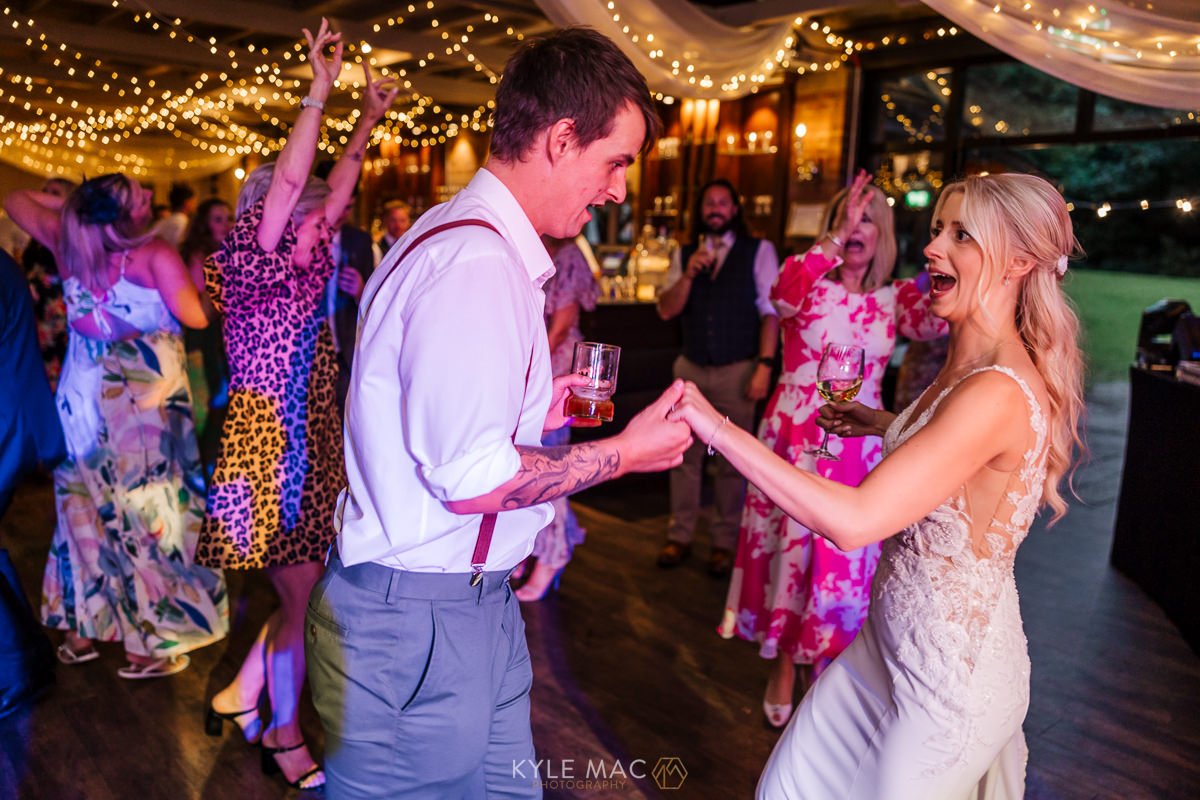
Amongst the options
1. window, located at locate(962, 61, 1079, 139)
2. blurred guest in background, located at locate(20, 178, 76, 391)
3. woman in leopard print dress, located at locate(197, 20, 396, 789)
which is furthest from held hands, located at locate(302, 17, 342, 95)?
window, located at locate(962, 61, 1079, 139)

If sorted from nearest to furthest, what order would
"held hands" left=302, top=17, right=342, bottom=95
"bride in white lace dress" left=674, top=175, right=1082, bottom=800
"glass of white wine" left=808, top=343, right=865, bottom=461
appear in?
"bride in white lace dress" left=674, top=175, right=1082, bottom=800 → "glass of white wine" left=808, top=343, right=865, bottom=461 → "held hands" left=302, top=17, right=342, bottom=95

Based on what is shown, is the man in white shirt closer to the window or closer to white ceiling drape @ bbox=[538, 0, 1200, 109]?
white ceiling drape @ bbox=[538, 0, 1200, 109]

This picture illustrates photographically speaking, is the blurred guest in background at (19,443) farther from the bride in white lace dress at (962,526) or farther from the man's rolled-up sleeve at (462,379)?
the bride in white lace dress at (962,526)

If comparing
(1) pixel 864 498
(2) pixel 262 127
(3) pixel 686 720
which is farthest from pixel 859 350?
(2) pixel 262 127

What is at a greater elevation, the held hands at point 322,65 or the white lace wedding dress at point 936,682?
the held hands at point 322,65

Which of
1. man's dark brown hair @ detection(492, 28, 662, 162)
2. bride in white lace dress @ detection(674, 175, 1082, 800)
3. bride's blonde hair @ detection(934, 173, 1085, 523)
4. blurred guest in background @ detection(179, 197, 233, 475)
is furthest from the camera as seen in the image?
blurred guest in background @ detection(179, 197, 233, 475)

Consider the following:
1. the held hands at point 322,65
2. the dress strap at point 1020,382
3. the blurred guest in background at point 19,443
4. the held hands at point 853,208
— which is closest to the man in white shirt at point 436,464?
the dress strap at point 1020,382

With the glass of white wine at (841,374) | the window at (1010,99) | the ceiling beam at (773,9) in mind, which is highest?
the ceiling beam at (773,9)

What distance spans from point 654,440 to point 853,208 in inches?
70.7

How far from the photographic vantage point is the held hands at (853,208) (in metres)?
2.75

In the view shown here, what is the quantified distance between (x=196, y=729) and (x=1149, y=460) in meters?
4.07

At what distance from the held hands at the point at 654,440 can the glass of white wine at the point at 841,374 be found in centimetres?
75

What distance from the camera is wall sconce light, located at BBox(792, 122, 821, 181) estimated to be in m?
7.88

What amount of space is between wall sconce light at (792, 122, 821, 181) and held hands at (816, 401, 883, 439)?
629cm
